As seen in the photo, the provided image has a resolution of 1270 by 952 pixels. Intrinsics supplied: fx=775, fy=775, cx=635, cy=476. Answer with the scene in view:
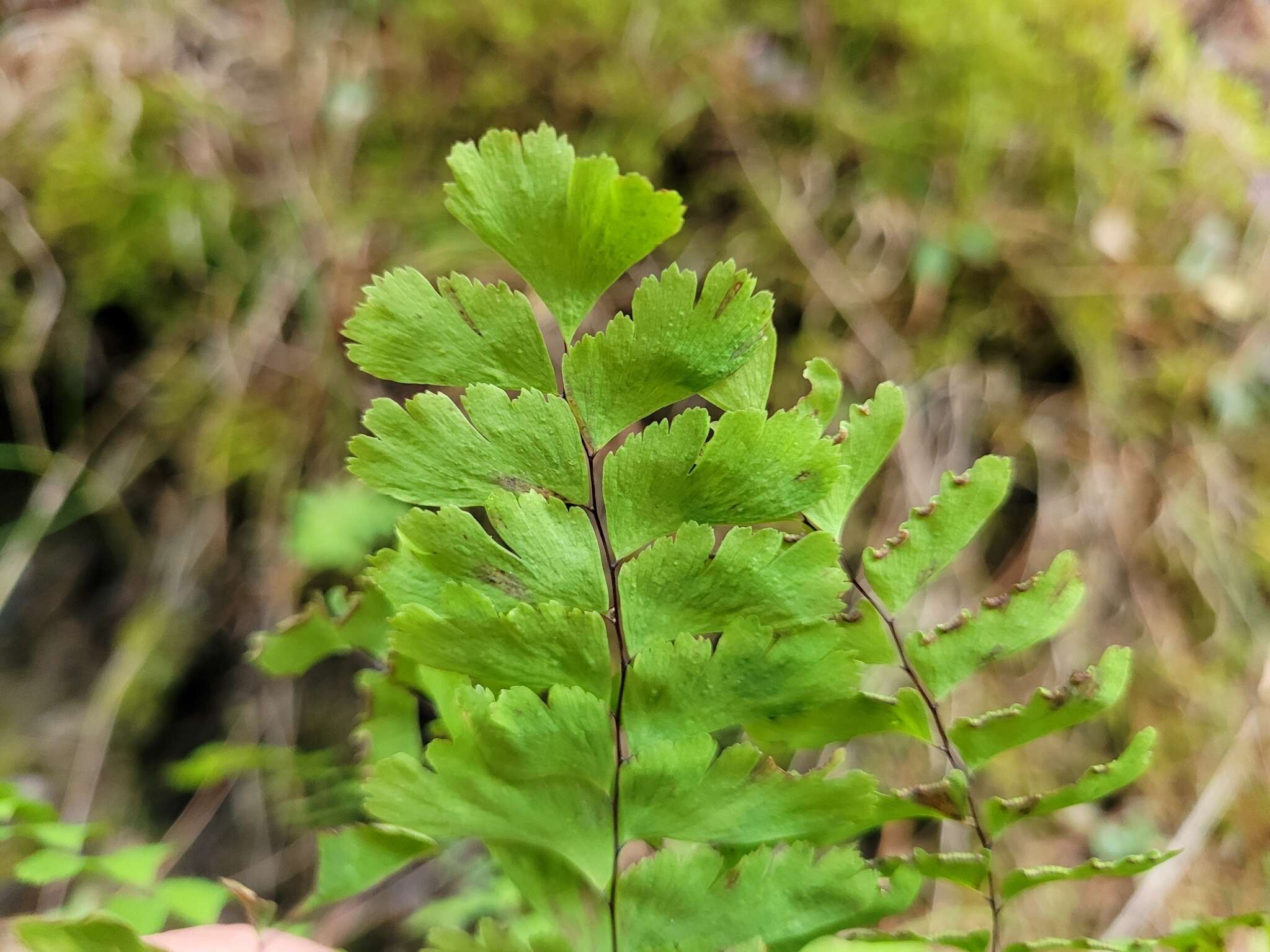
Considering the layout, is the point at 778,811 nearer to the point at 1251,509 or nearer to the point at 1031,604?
the point at 1031,604

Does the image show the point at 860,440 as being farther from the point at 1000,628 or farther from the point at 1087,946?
the point at 1087,946

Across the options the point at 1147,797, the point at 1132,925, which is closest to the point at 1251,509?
the point at 1147,797

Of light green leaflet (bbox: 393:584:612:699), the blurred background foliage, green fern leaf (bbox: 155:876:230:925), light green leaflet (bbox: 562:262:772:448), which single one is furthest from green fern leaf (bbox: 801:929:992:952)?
the blurred background foliage

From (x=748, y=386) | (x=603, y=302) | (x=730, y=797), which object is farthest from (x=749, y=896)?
(x=603, y=302)

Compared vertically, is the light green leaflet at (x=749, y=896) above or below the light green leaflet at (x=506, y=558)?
below

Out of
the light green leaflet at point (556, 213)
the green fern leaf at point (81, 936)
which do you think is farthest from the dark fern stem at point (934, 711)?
the green fern leaf at point (81, 936)

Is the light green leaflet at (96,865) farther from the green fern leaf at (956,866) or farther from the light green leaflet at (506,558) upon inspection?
the green fern leaf at (956,866)

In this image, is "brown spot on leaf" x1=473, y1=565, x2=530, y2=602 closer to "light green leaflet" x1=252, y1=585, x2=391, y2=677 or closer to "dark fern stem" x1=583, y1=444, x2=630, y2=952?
"dark fern stem" x1=583, y1=444, x2=630, y2=952
